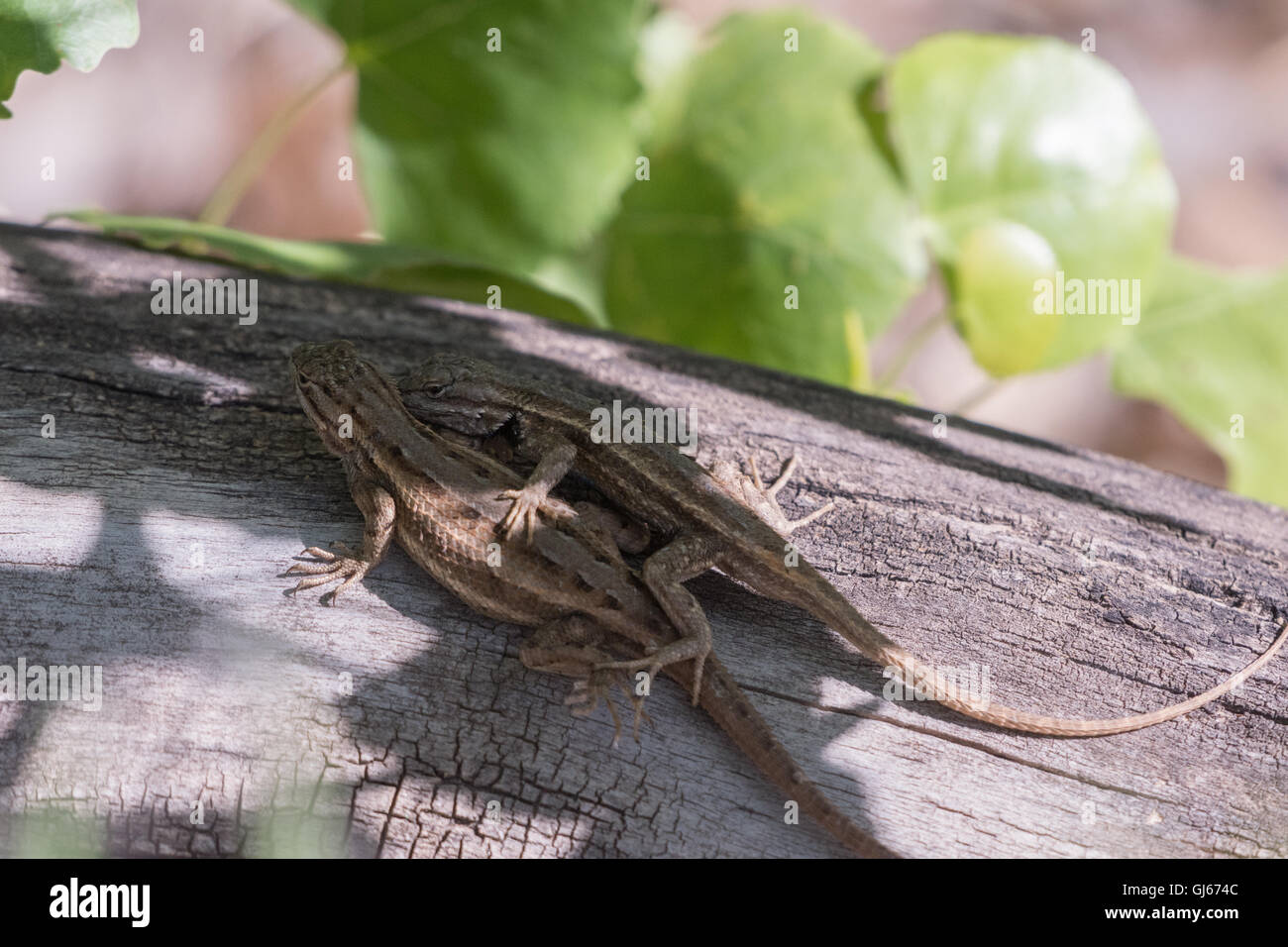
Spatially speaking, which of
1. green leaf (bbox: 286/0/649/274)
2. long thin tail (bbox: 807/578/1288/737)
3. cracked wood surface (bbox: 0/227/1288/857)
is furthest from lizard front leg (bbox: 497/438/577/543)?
green leaf (bbox: 286/0/649/274)

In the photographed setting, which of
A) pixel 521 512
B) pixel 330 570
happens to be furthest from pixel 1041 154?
pixel 330 570

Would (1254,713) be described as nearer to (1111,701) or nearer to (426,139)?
(1111,701)

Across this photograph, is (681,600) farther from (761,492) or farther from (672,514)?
(761,492)

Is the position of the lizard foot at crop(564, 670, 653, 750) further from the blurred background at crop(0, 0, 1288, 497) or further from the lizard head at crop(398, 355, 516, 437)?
the blurred background at crop(0, 0, 1288, 497)

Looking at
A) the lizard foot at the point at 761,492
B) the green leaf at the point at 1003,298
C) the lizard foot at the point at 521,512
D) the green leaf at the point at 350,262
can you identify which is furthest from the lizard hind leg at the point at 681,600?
the green leaf at the point at 1003,298
